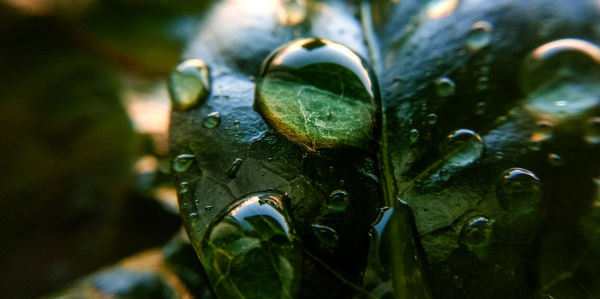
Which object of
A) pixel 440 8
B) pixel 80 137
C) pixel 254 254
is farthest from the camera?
pixel 80 137

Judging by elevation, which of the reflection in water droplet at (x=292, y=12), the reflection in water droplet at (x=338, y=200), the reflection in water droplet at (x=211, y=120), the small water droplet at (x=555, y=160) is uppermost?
the reflection in water droplet at (x=292, y=12)

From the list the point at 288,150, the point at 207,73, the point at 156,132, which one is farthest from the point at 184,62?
the point at 156,132

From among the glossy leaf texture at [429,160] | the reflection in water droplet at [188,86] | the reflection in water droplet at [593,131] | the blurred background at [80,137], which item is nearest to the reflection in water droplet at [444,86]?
the glossy leaf texture at [429,160]

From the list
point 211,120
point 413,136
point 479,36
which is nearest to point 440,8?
point 479,36

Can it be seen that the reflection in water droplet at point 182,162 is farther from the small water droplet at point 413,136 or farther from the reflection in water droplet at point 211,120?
the small water droplet at point 413,136

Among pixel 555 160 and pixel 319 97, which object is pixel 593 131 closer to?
pixel 555 160

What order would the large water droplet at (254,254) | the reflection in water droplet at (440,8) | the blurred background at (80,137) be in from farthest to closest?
the blurred background at (80,137), the reflection in water droplet at (440,8), the large water droplet at (254,254)

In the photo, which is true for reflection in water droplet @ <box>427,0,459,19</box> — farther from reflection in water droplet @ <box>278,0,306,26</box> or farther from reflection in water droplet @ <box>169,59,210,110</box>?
reflection in water droplet @ <box>169,59,210,110</box>
